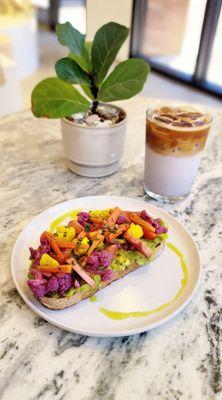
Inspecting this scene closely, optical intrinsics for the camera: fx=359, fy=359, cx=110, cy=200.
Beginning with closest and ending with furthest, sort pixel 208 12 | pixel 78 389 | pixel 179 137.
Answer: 1. pixel 78 389
2. pixel 179 137
3. pixel 208 12

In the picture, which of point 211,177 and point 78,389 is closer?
point 78,389

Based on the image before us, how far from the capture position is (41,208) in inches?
30.1

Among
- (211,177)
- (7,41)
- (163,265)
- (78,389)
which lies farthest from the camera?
(7,41)

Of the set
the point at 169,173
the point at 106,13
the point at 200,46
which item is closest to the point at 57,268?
the point at 169,173

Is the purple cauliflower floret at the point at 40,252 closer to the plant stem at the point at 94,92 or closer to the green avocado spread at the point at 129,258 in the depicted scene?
the green avocado spread at the point at 129,258

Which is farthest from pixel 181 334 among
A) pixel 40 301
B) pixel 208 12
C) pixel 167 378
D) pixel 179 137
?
pixel 208 12

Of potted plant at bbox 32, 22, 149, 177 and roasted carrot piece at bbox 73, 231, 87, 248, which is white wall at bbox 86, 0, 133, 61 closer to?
potted plant at bbox 32, 22, 149, 177

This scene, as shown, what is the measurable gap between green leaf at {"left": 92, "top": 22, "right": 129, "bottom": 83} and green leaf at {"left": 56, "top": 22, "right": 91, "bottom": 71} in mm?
19

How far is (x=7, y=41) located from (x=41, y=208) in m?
2.36

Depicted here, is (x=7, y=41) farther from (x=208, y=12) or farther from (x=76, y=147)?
(x=76, y=147)

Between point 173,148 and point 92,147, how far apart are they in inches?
7.3

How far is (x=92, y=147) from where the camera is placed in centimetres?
82

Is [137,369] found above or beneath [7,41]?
above

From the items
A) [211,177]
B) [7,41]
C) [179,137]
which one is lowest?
[7,41]
